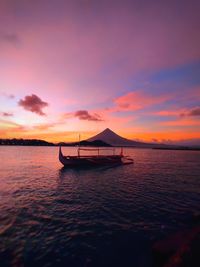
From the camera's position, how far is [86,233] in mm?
10594

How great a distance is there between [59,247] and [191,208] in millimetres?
12191

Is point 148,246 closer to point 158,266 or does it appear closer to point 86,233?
point 158,266

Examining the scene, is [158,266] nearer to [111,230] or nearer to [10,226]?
[111,230]

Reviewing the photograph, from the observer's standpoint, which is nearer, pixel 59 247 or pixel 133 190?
pixel 59 247

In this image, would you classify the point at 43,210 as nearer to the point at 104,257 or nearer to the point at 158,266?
the point at 104,257

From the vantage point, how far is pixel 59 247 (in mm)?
9047

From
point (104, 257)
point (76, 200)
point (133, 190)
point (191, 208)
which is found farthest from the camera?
point (133, 190)

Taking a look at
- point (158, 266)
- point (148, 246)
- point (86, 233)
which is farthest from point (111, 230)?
point (158, 266)

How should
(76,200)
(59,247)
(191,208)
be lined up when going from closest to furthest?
(59,247), (191,208), (76,200)

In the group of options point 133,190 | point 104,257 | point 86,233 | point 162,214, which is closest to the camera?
point 104,257

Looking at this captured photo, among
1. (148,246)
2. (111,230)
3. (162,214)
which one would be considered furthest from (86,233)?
(162,214)

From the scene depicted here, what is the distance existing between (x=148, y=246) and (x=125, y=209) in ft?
17.9

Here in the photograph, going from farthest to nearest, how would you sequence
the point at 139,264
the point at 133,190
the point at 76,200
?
the point at 133,190 < the point at 76,200 < the point at 139,264

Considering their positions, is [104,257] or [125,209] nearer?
[104,257]
